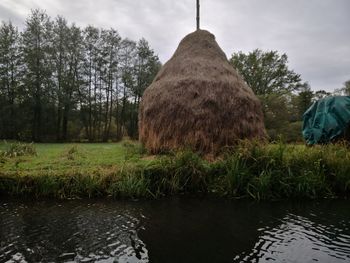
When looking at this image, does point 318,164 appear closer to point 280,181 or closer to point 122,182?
point 280,181

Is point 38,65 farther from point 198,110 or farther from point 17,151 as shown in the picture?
point 198,110

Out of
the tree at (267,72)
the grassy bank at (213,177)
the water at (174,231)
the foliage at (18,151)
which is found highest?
the tree at (267,72)

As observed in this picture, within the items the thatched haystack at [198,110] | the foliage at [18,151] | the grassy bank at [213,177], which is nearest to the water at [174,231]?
the grassy bank at [213,177]

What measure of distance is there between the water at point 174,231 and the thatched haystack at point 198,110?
286 cm

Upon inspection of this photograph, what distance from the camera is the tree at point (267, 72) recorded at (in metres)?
30.5

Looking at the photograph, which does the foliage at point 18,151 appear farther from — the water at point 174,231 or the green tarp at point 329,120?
the green tarp at point 329,120

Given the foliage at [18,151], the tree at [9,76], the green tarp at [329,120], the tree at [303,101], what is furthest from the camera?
the tree at [303,101]

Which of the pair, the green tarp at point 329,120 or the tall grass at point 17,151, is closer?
the tall grass at point 17,151

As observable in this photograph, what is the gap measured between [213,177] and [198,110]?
2.52 m

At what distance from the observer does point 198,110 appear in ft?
31.1

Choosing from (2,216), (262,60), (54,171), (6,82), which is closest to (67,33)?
(6,82)

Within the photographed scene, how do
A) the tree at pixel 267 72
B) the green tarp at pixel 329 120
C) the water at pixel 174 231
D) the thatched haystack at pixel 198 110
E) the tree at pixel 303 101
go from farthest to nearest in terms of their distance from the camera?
the tree at pixel 267 72, the tree at pixel 303 101, the green tarp at pixel 329 120, the thatched haystack at pixel 198 110, the water at pixel 174 231

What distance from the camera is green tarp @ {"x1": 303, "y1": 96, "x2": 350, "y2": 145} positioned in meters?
11.1

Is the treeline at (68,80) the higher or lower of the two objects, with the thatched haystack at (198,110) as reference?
higher
